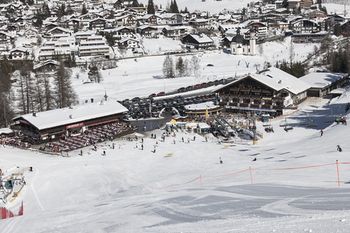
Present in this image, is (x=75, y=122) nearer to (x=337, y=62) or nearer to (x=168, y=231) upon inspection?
(x=168, y=231)

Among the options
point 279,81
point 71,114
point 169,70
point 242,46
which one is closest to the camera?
point 71,114

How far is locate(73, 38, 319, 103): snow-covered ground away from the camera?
1678 inches

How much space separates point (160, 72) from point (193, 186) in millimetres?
34918

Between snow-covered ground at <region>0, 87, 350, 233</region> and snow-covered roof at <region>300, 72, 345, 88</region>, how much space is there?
28.1ft

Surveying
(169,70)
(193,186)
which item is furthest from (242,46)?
(193,186)

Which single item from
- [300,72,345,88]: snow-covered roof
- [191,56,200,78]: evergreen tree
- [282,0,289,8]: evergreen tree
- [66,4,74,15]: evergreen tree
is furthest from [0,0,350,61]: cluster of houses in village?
[300,72,345,88]: snow-covered roof

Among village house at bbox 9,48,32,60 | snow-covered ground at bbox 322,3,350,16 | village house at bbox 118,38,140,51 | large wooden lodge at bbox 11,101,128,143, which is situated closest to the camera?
large wooden lodge at bbox 11,101,128,143

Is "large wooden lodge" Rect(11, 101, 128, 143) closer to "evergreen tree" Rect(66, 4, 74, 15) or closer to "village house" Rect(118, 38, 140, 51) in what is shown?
"village house" Rect(118, 38, 140, 51)

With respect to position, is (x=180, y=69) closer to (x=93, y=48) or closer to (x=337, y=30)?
(x=93, y=48)

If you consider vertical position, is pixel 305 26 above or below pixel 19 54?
above

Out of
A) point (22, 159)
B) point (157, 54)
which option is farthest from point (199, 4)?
point (22, 159)

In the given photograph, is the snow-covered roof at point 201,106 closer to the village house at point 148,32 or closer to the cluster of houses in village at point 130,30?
the cluster of houses in village at point 130,30

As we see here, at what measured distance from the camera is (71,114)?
89.4 ft

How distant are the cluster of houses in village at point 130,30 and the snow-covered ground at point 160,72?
3.19 metres
